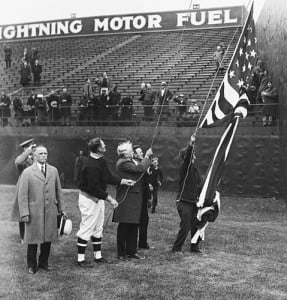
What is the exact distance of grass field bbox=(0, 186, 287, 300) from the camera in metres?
5.74

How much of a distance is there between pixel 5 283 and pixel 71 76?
1914 cm

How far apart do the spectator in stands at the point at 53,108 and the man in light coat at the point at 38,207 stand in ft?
40.2

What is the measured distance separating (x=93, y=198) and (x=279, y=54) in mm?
9838

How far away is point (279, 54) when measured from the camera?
15.1 m

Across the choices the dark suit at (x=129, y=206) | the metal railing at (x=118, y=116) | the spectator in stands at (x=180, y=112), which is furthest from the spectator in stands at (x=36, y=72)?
the dark suit at (x=129, y=206)

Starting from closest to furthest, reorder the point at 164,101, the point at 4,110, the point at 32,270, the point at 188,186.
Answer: the point at 32,270 → the point at 188,186 → the point at 164,101 → the point at 4,110

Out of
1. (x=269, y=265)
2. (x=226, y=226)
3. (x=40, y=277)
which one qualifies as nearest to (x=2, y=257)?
(x=40, y=277)

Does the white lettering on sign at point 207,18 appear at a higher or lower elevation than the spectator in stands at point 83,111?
higher

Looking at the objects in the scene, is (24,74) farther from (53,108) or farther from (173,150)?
(173,150)

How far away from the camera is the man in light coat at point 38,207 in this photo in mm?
6387

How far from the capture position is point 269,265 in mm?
7023

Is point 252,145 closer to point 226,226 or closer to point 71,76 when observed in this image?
point 226,226

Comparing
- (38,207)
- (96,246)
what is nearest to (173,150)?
(96,246)

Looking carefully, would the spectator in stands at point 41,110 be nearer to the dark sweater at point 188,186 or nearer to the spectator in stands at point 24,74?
the spectator in stands at point 24,74
